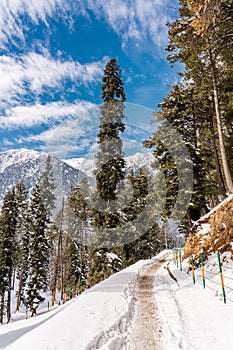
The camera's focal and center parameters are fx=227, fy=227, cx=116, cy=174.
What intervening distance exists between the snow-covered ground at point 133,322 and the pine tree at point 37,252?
69.4 feet

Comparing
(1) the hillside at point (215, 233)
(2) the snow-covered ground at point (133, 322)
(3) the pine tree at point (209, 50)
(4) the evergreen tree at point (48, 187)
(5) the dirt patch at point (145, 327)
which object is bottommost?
(5) the dirt patch at point (145, 327)

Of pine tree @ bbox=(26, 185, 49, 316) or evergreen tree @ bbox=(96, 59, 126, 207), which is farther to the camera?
pine tree @ bbox=(26, 185, 49, 316)

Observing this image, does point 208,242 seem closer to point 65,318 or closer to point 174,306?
point 174,306

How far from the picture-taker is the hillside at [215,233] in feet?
37.1

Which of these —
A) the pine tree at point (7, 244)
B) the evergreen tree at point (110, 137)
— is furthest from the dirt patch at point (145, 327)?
the pine tree at point (7, 244)

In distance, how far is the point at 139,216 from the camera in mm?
33562

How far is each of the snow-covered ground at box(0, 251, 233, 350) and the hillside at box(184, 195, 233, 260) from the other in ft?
5.42

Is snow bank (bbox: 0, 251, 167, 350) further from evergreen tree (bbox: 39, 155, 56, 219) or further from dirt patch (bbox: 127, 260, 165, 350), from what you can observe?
evergreen tree (bbox: 39, 155, 56, 219)

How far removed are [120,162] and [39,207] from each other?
14.6 m

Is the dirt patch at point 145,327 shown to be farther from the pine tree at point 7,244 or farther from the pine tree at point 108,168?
the pine tree at point 7,244

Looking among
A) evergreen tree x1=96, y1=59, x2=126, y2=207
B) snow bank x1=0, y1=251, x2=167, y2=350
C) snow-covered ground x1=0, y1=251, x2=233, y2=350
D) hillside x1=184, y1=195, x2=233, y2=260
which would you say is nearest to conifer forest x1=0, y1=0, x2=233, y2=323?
evergreen tree x1=96, y1=59, x2=126, y2=207

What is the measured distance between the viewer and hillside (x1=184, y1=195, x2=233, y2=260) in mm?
11320

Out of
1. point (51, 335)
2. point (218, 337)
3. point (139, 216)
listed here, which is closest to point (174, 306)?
point (218, 337)

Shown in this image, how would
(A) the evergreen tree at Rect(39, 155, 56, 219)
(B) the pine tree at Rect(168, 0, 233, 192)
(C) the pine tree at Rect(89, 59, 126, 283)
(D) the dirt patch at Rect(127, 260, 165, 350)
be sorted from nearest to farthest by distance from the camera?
(D) the dirt patch at Rect(127, 260, 165, 350)
(B) the pine tree at Rect(168, 0, 233, 192)
(C) the pine tree at Rect(89, 59, 126, 283)
(A) the evergreen tree at Rect(39, 155, 56, 219)
